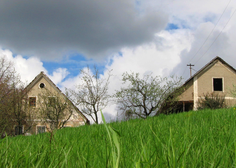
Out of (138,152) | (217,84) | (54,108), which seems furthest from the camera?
(217,84)

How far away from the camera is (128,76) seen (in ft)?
77.6

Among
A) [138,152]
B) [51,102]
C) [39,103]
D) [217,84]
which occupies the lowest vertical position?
[39,103]

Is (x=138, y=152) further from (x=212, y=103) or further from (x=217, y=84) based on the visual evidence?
(x=217, y=84)

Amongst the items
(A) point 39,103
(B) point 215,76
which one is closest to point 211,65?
(B) point 215,76

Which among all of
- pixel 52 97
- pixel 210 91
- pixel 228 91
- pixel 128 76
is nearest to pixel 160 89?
pixel 128 76

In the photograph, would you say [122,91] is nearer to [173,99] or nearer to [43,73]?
[173,99]

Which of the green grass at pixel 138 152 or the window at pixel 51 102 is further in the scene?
the window at pixel 51 102

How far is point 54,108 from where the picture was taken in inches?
1031

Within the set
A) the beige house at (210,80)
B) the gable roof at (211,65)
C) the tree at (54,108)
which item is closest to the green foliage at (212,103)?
the beige house at (210,80)

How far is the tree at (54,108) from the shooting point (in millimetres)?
25770

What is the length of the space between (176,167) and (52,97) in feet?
90.3

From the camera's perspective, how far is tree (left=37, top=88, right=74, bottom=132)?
25.8 metres

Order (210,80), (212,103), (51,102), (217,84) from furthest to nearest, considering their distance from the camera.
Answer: (217,84), (210,80), (51,102), (212,103)

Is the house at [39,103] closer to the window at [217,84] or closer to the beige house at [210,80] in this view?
the beige house at [210,80]
